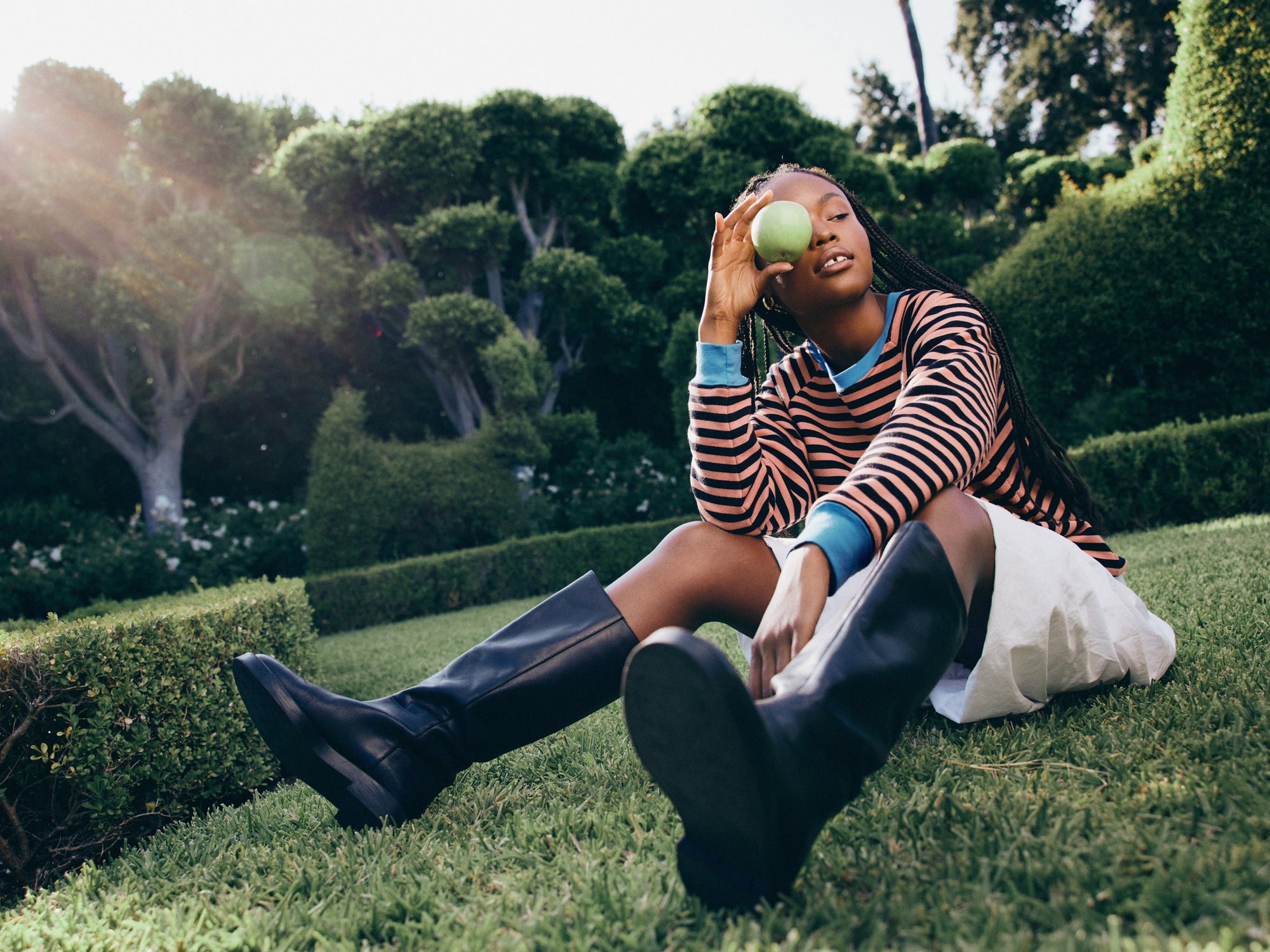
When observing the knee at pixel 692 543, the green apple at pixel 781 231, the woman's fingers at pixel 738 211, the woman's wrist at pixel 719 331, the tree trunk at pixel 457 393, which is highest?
the woman's fingers at pixel 738 211

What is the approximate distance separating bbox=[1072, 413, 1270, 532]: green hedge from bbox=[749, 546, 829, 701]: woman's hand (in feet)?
25.2

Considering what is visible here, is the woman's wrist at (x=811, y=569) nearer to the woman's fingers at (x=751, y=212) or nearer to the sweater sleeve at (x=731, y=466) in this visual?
the sweater sleeve at (x=731, y=466)

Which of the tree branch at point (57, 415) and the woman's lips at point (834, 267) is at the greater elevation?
the woman's lips at point (834, 267)

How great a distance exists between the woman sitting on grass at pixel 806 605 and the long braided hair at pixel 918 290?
0.01 metres

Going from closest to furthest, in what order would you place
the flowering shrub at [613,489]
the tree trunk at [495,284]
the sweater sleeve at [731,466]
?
the sweater sleeve at [731,466] → the flowering shrub at [613,489] → the tree trunk at [495,284]

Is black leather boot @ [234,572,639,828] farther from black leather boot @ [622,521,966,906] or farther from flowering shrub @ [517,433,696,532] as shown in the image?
flowering shrub @ [517,433,696,532]

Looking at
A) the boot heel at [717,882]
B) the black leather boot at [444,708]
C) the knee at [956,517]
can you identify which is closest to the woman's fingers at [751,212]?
the knee at [956,517]

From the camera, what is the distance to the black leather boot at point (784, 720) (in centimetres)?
102

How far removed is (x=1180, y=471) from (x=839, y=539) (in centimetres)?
784

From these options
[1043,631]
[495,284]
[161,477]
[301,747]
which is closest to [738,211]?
[1043,631]

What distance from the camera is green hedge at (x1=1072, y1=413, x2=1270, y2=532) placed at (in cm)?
737

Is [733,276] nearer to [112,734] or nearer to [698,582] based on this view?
[698,582]

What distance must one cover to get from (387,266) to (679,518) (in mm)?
7313

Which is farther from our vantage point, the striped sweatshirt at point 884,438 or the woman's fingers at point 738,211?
the woman's fingers at point 738,211
